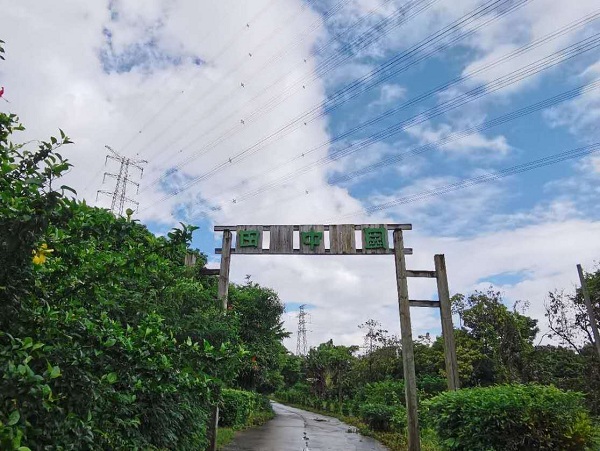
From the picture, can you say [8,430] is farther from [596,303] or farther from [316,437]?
[596,303]

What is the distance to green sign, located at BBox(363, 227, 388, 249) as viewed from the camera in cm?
839

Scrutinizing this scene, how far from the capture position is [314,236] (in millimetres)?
8422

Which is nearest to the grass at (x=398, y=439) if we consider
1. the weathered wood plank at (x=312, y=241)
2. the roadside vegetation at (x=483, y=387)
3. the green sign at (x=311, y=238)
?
the roadside vegetation at (x=483, y=387)

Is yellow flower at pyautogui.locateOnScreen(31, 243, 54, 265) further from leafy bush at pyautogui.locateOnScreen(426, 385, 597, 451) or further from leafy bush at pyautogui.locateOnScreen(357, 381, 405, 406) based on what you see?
leafy bush at pyautogui.locateOnScreen(357, 381, 405, 406)

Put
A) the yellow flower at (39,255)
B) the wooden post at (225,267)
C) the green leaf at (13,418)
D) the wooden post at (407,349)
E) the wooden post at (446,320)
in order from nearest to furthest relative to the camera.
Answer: the green leaf at (13,418) → the yellow flower at (39,255) → the wooden post at (407,349) → the wooden post at (446,320) → the wooden post at (225,267)

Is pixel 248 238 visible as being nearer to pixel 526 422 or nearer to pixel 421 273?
pixel 421 273

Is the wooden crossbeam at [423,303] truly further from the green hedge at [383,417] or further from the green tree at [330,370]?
the green tree at [330,370]

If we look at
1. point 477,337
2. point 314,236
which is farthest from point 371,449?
point 477,337

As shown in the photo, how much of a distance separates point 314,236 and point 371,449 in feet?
19.6

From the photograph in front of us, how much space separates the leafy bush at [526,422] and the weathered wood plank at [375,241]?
3.35 m

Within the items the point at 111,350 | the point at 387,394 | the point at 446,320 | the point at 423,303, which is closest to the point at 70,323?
the point at 111,350

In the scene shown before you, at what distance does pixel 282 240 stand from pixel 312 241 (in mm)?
615

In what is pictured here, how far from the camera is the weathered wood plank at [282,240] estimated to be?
27.6 feet

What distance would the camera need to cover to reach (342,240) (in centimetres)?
838
